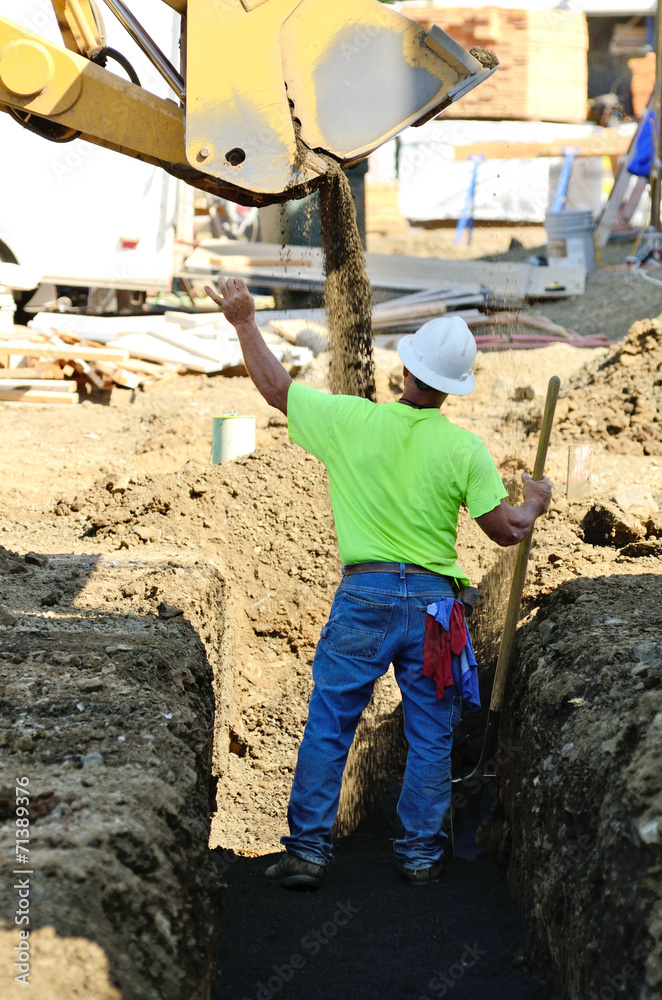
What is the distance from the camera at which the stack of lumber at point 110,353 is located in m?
9.75

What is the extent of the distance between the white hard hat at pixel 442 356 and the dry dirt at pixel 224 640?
47.3 inches

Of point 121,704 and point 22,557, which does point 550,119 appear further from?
point 121,704

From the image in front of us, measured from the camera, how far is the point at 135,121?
4.24 meters

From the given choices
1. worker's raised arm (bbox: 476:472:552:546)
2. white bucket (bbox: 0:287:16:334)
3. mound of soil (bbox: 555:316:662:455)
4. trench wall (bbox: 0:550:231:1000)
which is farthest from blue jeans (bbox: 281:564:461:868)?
white bucket (bbox: 0:287:16:334)

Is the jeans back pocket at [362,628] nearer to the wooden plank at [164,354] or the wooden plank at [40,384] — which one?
the wooden plank at [40,384]

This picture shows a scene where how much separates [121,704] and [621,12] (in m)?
24.7

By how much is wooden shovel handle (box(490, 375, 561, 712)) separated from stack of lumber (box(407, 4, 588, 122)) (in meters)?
13.6

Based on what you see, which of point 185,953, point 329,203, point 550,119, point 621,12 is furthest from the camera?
point 621,12

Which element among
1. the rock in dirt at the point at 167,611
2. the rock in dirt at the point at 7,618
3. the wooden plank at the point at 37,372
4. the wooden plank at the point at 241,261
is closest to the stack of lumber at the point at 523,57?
the wooden plank at the point at 241,261

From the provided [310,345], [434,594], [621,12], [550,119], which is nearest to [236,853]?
[434,594]

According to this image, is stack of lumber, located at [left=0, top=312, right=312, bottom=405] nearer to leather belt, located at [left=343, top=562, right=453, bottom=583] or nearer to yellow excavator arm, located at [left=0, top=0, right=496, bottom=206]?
yellow excavator arm, located at [left=0, top=0, right=496, bottom=206]

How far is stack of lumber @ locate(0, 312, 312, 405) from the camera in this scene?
9.75 metres

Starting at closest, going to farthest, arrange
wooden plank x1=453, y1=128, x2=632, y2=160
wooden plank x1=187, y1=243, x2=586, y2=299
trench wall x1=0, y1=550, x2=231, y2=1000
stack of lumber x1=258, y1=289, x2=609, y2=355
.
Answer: trench wall x1=0, y1=550, x2=231, y2=1000
stack of lumber x1=258, y1=289, x2=609, y2=355
wooden plank x1=187, y1=243, x2=586, y2=299
wooden plank x1=453, y1=128, x2=632, y2=160

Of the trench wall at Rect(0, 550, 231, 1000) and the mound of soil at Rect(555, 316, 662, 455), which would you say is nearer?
the trench wall at Rect(0, 550, 231, 1000)
